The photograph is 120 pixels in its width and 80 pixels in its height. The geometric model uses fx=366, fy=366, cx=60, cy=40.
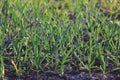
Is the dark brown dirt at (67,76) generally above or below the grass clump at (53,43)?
below

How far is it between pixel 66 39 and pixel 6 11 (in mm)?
688

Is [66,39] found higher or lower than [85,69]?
higher

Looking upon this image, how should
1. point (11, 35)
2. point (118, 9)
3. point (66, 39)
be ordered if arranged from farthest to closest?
point (118, 9) → point (11, 35) → point (66, 39)

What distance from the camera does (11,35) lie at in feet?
10.5

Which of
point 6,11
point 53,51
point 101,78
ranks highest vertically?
point 6,11

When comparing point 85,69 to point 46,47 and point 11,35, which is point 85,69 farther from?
point 11,35

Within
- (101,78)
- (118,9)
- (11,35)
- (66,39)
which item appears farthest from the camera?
(118,9)

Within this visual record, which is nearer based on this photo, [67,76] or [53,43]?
[67,76]

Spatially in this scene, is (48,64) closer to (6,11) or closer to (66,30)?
(66,30)

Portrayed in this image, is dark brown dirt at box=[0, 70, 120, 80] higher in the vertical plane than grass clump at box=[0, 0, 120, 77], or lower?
lower

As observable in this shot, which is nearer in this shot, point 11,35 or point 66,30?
point 66,30

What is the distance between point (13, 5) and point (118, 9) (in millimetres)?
1084

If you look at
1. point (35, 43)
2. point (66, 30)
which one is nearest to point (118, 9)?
point (66, 30)

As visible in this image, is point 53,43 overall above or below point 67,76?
above
